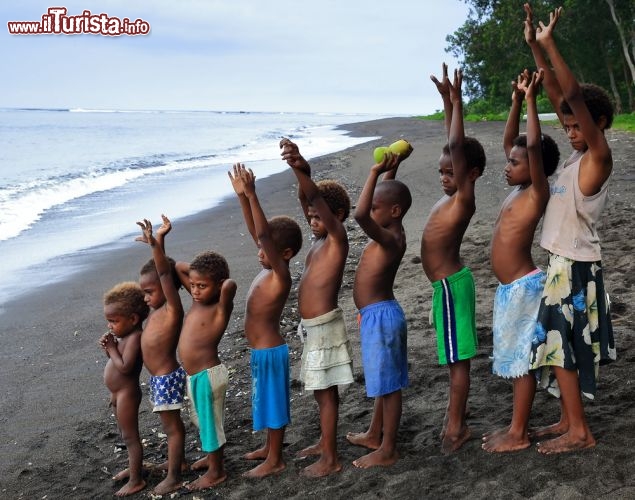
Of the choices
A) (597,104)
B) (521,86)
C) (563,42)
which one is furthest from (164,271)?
(563,42)

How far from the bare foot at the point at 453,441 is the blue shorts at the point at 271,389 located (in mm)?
846

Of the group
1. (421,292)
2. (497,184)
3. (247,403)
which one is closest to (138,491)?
(247,403)

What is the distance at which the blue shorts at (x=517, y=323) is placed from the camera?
3744mm

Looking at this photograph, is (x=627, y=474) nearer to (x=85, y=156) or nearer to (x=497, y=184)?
(x=497, y=184)

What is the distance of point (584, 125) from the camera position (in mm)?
3543

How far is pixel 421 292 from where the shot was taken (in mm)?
7129

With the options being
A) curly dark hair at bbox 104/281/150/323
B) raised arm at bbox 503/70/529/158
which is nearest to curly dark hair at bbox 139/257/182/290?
curly dark hair at bbox 104/281/150/323

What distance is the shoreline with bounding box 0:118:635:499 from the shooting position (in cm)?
352

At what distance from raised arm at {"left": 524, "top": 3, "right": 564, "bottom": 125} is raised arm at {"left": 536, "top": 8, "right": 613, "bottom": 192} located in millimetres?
88

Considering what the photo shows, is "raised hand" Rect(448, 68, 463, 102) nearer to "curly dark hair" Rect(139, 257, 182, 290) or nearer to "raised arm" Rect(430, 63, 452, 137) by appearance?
"raised arm" Rect(430, 63, 452, 137)

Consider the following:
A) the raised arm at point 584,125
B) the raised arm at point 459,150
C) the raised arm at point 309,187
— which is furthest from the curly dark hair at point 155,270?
the raised arm at point 584,125

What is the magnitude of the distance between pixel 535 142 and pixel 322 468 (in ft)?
6.53

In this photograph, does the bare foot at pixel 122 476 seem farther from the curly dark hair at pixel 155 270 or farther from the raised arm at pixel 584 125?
the raised arm at pixel 584 125

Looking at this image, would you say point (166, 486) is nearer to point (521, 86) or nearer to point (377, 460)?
point (377, 460)
